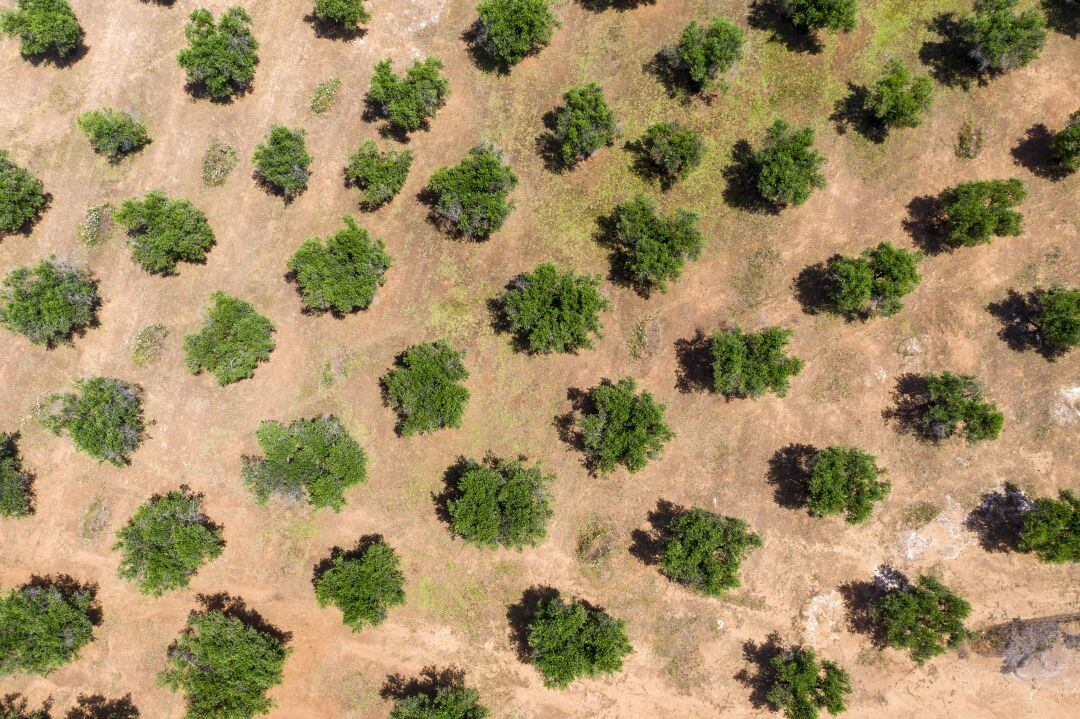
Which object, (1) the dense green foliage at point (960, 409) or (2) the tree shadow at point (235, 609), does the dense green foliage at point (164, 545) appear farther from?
(1) the dense green foliage at point (960, 409)

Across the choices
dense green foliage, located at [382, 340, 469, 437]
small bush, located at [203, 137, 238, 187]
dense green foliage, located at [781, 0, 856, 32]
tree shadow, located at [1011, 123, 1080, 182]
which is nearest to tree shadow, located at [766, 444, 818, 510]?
dense green foliage, located at [382, 340, 469, 437]

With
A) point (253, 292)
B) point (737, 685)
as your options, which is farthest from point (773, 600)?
point (253, 292)

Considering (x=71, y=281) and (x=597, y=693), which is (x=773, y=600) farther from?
(x=71, y=281)

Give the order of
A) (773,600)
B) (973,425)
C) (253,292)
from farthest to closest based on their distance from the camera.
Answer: (253,292) → (773,600) → (973,425)

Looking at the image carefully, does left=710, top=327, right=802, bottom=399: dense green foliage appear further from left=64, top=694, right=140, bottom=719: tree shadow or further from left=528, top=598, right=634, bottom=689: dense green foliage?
left=64, top=694, right=140, bottom=719: tree shadow

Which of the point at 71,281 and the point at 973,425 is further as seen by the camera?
the point at 71,281

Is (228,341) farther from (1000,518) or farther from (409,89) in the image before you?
(1000,518)
